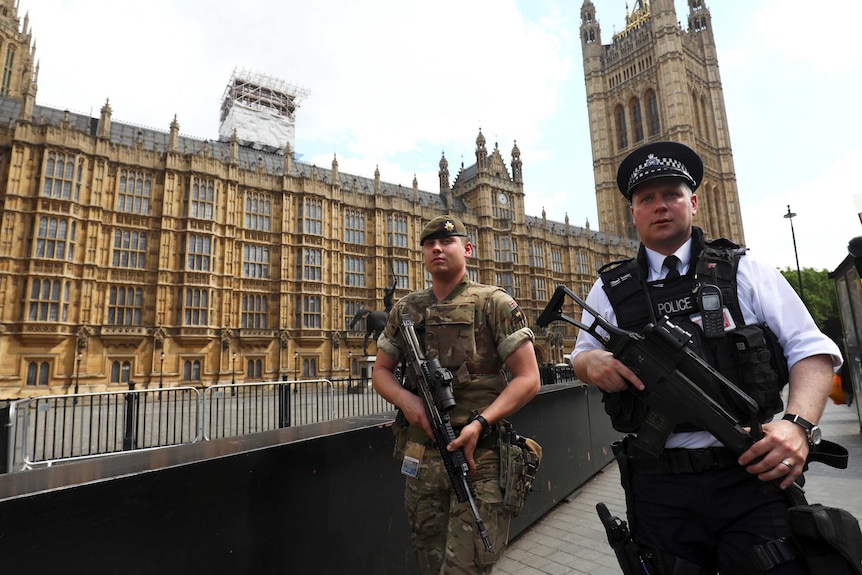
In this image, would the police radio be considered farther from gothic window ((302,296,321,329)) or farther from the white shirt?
gothic window ((302,296,321,329))

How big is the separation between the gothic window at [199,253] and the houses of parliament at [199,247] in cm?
7

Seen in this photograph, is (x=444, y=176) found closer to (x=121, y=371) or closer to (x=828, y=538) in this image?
(x=121, y=371)

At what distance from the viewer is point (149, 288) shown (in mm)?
25000

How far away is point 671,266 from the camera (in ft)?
6.67

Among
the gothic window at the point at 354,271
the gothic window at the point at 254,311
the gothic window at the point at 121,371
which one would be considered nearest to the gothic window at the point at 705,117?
the gothic window at the point at 354,271

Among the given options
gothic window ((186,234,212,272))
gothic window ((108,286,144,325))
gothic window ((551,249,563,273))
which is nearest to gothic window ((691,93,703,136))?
gothic window ((551,249,563,273))

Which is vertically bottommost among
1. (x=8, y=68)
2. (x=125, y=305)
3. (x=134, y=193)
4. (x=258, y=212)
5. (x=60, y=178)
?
(x=125, y=305)

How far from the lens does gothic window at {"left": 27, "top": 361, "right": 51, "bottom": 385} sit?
2158 centimetres

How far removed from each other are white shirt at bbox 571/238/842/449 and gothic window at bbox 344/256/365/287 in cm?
3079

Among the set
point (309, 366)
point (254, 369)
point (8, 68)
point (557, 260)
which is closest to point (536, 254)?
point (557, 260)

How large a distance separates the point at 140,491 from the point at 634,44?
80848 millimetres

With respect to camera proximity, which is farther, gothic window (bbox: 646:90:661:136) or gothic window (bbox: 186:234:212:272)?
gothic window (bbox: 646:90:661:136)

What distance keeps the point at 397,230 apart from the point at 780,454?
3369 centimetres

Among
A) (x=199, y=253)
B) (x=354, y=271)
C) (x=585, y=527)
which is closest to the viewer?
(x=585, y=527)
